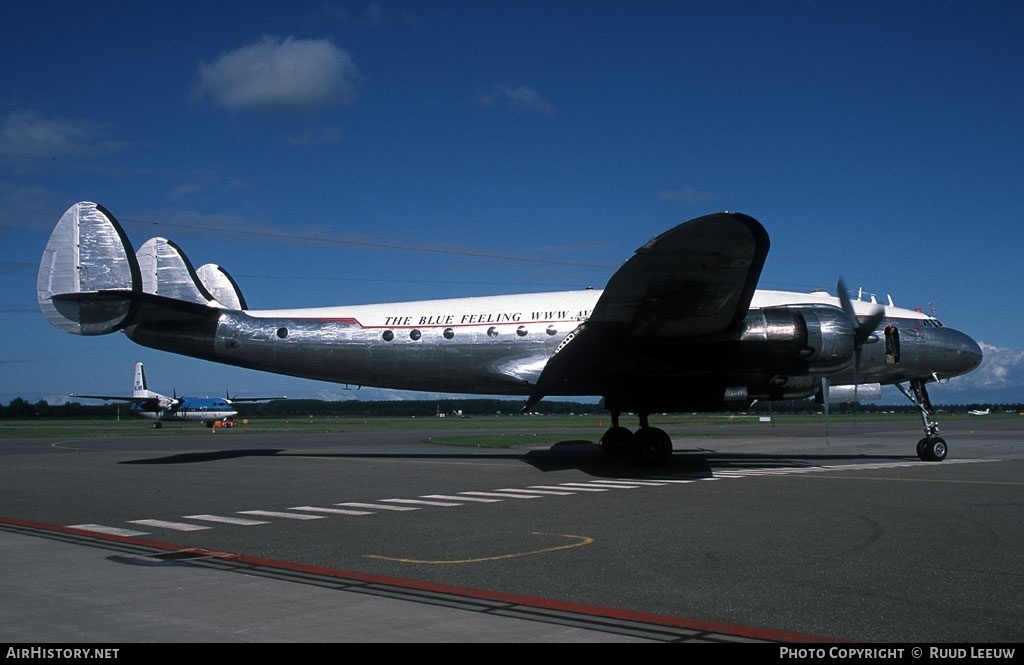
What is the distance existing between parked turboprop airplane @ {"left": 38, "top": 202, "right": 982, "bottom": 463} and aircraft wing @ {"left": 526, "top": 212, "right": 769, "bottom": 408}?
0.16 feet

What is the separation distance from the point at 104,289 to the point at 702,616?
679 inches

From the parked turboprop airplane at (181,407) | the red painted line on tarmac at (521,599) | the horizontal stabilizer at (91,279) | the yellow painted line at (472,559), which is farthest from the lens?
the parked turboprop airplane at (181,407)

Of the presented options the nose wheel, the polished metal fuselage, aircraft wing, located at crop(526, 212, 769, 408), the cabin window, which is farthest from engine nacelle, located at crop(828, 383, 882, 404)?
aircraft wing, located at crop(526, 212, 769, 408)

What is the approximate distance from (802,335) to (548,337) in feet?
18.7

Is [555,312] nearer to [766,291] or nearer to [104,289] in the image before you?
[766,291]

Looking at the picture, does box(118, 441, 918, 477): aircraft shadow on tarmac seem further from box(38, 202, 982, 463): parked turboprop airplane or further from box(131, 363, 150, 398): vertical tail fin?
box(131, 363, 150, 398): vertical tail fin

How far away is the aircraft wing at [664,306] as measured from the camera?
41.7 ft

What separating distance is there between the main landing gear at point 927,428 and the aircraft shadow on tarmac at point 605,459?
1176 mm

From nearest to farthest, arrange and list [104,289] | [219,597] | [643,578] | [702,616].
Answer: [702,616], [219,597], [643,578], [104,289]

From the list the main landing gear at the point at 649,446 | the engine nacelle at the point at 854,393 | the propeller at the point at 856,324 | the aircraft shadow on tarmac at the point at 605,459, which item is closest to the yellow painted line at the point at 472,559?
the aircraft shadow on tarmac at the point at 605,459

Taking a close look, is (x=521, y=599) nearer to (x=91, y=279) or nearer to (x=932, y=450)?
(x=91, y=279)

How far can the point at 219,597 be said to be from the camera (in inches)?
250

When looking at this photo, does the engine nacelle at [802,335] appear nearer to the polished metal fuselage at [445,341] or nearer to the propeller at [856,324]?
the propeller at [856,324]
